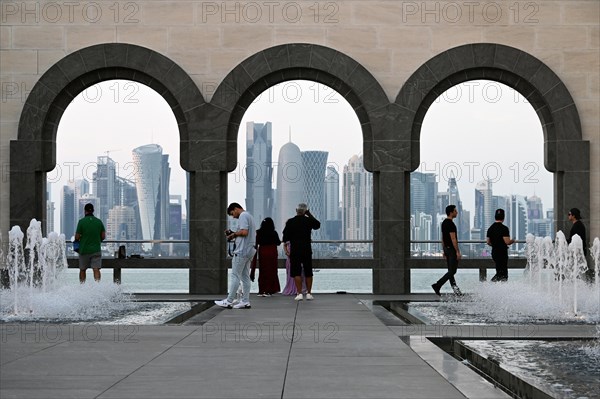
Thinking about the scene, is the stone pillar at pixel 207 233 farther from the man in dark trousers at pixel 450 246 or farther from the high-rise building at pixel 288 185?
the high-rise building at pixel 288 185

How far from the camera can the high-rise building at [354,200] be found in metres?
34.5

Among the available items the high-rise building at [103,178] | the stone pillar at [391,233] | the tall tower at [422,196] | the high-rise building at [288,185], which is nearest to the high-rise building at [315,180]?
the high-rise building at [288,185]

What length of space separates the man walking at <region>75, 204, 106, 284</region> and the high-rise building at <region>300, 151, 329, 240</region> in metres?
34.0

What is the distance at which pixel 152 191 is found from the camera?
47531mm

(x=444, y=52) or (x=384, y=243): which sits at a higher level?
(x=444, y=52)

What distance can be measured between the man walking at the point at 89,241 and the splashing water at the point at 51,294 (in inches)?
17.0

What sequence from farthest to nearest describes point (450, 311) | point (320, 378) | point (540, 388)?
1. point (450, 311)
2. point (320, 378)
3. point (540, 388)

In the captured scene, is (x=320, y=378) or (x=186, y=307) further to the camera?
(x=186, y=307)

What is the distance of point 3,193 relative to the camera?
21.6 m

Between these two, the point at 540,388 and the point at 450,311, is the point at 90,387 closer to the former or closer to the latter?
the point at 540,388

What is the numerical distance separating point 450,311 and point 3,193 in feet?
33.4

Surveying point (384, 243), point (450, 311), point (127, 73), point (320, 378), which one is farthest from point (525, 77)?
point (320, 378)

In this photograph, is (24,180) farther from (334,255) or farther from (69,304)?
(334,255)

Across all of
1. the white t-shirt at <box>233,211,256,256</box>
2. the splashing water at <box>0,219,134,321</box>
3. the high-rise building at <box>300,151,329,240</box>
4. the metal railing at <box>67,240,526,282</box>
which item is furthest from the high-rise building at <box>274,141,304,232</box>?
the white t-shirt at <box>233,211,256,256</box>
